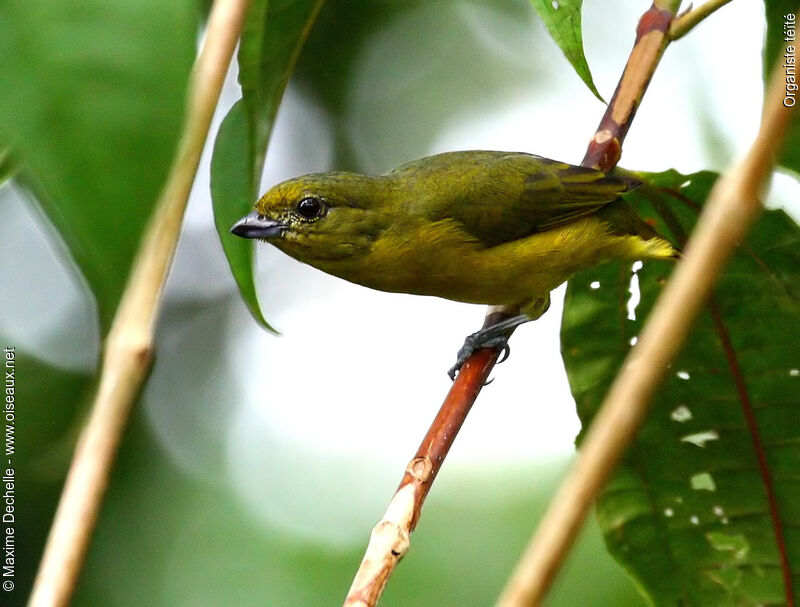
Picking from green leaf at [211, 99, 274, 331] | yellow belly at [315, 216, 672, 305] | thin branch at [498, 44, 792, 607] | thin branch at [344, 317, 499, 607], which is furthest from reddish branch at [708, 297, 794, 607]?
thin branch at [498, 44, 792, 607]

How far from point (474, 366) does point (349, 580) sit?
9.29 feet

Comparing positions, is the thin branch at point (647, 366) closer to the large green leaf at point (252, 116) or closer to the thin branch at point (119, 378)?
the thin branch at point (119, 378)

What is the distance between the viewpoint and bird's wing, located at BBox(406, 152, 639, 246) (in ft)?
11.1

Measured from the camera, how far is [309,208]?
317cm

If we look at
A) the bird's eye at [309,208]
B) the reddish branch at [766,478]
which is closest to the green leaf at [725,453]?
the reddish branch at [766,478]

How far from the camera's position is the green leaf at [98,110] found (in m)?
0.60

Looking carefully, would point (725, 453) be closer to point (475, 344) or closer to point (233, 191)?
point (475, 344)

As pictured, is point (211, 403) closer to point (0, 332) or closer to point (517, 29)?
point (0, 332)

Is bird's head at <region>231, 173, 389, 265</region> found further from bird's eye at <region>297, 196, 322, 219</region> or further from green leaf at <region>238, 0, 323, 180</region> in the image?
green leaf at <region>238, 0, 323, 180</region>

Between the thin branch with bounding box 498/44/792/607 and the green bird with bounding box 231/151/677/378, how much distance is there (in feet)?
7.74

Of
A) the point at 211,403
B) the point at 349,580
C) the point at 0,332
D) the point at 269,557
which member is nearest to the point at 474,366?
the point at 349,580

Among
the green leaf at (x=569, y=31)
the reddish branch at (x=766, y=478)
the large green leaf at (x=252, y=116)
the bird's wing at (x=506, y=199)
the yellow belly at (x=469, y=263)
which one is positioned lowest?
the reddish branch at (x=766, y=478)

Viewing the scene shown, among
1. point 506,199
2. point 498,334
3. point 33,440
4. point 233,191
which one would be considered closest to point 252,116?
point 233,191

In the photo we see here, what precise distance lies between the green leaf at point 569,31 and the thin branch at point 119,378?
1.37 meters
